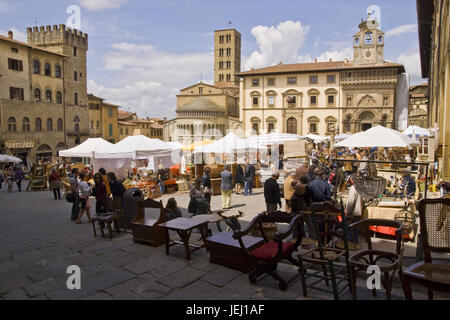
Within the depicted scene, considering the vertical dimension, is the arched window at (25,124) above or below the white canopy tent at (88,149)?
above

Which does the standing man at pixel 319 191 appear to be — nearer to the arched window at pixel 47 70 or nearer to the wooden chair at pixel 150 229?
the wooden chair at pixel 150 229

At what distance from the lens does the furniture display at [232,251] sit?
15.0 feet

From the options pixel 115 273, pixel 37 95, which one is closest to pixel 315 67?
pixel 37 95

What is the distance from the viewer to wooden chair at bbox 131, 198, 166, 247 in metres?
5.95

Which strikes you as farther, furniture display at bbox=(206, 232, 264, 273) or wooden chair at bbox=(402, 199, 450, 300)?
furniture display at bbox=(206, 232, 264, 273)

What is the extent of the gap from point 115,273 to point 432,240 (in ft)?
12.7

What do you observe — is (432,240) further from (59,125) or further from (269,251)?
(59,125)

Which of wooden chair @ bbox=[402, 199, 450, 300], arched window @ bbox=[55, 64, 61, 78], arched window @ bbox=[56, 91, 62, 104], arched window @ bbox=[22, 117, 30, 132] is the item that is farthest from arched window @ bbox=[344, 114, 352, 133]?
wooden chair @ bbox=[402, 199, 450, 300]

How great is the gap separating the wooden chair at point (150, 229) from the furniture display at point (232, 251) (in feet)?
4.14

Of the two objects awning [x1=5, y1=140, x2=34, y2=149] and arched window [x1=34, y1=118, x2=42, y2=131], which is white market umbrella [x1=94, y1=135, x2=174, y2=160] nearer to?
awning [x1=5, y1=140, x2=34, y2=149]

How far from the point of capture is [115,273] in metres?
4.69

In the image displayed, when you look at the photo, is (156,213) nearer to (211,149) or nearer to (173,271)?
(173,271)

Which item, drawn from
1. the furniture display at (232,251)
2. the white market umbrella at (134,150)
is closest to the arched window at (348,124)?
the white market umbrella at (134,150)
